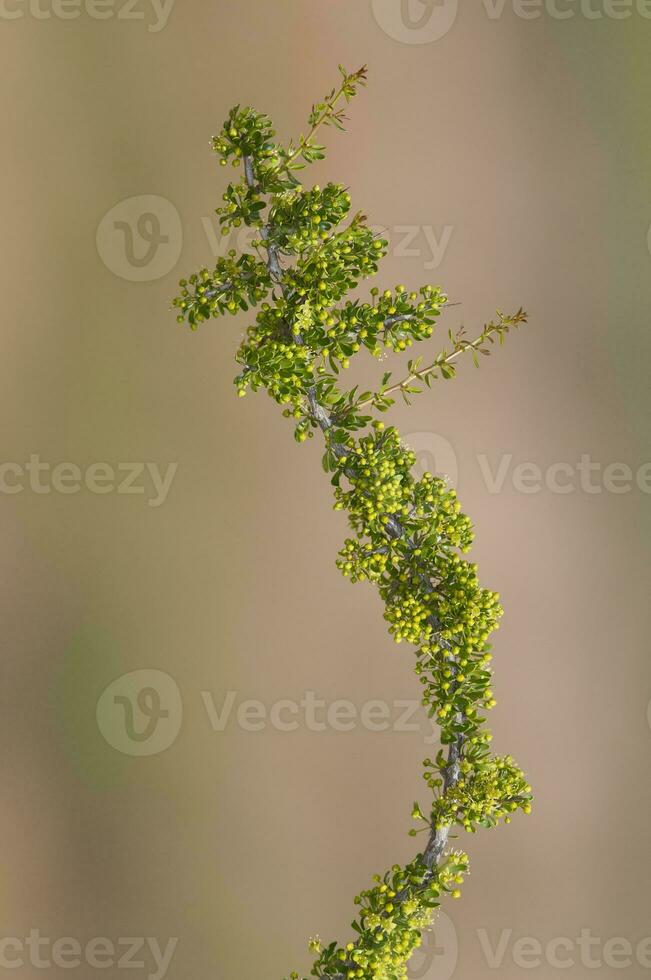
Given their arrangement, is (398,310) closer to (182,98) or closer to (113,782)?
(182,98)

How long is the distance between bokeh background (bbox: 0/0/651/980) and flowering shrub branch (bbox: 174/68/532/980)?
53 centimetres

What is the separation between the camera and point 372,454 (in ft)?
4.01

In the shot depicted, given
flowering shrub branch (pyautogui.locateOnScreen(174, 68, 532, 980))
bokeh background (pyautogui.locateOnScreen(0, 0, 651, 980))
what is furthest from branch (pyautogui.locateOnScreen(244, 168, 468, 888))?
bokeh background (pyautogui.locateOnScreen(0, 0, 651, 980))

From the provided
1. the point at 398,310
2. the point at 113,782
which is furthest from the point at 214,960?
the point at 398,310

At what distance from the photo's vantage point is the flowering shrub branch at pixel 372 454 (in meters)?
1.17

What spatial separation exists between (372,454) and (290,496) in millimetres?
602

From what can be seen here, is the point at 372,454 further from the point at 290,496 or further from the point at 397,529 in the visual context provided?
the point at 290,496

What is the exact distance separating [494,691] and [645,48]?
1443 millimetres

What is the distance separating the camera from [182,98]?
1.72 meters

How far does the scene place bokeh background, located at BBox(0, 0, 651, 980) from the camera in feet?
5.65

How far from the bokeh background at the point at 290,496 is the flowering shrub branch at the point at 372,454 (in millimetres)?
527

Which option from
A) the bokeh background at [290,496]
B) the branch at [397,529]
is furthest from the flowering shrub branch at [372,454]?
the bokeh background at [290,496]

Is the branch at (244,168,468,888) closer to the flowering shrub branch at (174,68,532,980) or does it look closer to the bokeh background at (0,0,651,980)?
the flowering shrub branch at (174,68,532,980)

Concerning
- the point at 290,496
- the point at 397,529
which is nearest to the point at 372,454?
the point at 397,529
